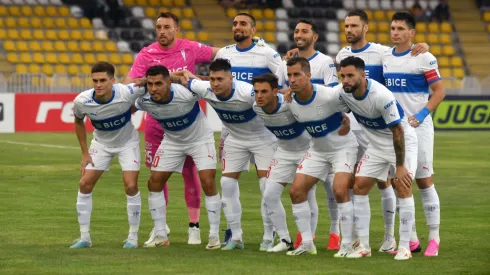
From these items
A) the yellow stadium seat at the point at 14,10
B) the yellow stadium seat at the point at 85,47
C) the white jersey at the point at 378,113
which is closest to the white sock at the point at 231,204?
the white jersey at the point at 378,113

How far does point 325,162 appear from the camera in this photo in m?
11.2

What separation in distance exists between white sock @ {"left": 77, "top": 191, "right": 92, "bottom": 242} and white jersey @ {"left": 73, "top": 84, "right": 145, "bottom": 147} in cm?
72

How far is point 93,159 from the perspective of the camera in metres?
11.9

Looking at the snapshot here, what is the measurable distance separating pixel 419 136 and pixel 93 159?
11.7 ft

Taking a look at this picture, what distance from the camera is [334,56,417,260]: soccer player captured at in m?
10.5

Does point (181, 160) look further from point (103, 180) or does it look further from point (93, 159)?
point (103, 180)

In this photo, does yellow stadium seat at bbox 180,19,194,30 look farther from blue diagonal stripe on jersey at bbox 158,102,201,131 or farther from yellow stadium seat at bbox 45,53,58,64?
blue diagonal stripe on jersey at bbox 158,102,201,131

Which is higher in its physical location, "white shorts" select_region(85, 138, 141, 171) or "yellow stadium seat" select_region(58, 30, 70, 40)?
"white shorts" select_region(85, 138, 141, 171)

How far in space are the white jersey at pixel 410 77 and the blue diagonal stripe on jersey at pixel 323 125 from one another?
30.3 inches

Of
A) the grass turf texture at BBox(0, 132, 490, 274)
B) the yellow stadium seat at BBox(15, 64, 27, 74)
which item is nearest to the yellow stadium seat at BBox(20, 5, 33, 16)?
the yellow stadium seat at BBox(15, 64, 27, 74)

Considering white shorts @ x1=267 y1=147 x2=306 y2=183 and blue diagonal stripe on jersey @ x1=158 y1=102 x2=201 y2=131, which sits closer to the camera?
white shorts @ x1=267 y1=147 x2=306 y2=183

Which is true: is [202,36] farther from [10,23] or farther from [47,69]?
[10,23]

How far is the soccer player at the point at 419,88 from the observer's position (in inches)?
444

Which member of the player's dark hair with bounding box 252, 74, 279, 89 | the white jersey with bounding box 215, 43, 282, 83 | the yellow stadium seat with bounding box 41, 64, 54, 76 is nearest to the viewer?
the player's dark hair with bounding box 252, 74, 279, 89
